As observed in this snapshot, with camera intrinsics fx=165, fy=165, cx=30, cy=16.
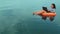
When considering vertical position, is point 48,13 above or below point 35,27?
above

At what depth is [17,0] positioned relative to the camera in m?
1.35

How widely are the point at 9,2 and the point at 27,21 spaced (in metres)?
0.21

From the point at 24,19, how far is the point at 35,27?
Answer: 0.36 feet

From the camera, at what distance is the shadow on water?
4.30 ft

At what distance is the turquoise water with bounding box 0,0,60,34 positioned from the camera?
131 cm

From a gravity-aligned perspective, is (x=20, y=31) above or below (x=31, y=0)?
below

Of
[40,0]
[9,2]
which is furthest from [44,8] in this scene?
[9,2]

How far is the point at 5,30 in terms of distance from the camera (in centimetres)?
132

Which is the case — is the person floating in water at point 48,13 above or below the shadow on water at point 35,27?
above

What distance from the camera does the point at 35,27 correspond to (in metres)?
1.32

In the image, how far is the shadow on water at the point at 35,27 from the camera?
4.30 ft

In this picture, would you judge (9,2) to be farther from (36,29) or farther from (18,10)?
(36,29)

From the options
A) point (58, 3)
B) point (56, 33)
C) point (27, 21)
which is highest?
point (58, 3)

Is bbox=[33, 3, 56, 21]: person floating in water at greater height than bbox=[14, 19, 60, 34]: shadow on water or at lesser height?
greater
